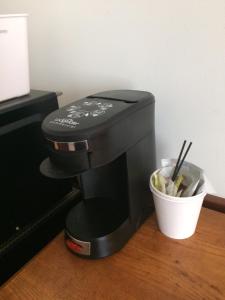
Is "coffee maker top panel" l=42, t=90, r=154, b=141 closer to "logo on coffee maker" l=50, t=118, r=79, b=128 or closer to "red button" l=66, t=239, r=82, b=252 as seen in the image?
"logo on coffee maker" l=50, t=118, r=79, b=128

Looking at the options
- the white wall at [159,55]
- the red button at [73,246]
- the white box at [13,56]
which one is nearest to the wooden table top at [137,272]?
the red button at [73,246]

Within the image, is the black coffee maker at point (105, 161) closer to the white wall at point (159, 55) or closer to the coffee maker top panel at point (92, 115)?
the coffee maker top panel at point (92, 115)

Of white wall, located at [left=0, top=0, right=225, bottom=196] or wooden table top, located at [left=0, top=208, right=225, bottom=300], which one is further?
white wall, located at [left=0, top=0, right=225, bottom=196]

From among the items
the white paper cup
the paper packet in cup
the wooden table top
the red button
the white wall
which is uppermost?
the white wall

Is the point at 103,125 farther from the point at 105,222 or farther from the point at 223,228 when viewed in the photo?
the point at 223,228

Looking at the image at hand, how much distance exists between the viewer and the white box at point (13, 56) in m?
0.66

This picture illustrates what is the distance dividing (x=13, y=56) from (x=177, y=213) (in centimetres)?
50

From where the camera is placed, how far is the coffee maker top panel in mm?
538

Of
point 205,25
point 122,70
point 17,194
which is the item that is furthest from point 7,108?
point 205,25

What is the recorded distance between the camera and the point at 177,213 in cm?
66

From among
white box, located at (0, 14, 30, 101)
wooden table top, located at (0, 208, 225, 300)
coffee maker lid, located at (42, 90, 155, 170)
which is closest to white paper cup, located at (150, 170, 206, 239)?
wooden table top, located at (0, 208, 225, 300)

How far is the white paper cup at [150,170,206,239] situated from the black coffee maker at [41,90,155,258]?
56 mm

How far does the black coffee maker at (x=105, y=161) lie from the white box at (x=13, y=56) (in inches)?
6.6

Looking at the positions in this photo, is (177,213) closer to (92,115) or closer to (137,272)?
(137,272)
